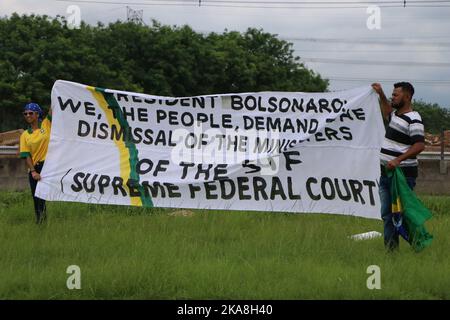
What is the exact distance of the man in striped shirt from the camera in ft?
24.1

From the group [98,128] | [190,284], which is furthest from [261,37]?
[190,284]

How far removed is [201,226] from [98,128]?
180 centimetres

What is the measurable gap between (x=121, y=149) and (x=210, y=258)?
2.65 m

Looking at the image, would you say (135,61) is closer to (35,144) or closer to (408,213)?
(35,144)

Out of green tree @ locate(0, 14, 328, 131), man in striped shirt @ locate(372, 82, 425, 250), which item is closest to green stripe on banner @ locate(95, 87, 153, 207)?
man in striped shirt @ locate(372, 82, 425, 250)

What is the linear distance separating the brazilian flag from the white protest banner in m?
1.38

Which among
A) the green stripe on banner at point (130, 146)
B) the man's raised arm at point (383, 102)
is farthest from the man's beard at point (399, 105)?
the green stripe on banner at point (130, 146)

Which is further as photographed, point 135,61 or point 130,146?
point 135,61

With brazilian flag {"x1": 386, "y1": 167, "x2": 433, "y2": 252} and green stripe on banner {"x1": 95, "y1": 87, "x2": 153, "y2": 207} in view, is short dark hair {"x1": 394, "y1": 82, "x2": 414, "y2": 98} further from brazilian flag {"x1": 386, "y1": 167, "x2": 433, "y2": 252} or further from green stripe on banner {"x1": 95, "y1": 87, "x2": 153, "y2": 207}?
green stripe on banner {"x1": 95, "y1": 87, "x2": 153, "y2": 207}

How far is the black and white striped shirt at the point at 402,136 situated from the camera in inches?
288

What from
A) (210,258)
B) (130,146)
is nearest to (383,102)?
(210,258)

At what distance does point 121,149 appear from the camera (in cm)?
914

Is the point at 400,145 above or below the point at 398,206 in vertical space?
above

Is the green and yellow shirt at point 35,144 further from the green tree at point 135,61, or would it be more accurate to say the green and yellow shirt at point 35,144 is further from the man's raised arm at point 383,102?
the green tree at point 135,61
